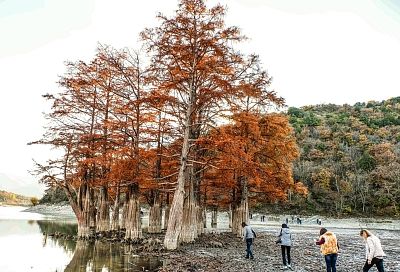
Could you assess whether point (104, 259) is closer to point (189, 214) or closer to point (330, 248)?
point (189, 214)

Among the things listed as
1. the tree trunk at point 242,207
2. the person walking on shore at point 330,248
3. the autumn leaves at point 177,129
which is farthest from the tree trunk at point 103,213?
the person walking on shore at point 330,248

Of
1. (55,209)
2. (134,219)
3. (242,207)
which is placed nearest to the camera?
(134,219)

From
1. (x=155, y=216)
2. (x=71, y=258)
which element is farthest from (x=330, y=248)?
(x=155, y=216)

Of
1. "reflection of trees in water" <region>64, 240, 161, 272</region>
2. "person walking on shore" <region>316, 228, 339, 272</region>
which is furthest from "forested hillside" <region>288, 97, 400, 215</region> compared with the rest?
"person walking on shore" <region>316, 228, 339, 272</region>

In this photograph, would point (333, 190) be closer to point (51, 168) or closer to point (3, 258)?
point (51, 168)

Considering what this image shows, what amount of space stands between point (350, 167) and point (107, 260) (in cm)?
7464

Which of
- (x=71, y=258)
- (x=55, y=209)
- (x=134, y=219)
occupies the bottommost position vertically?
(x=55, y=209)

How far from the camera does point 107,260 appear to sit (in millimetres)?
19969

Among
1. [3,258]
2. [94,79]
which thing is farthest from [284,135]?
[3,258]

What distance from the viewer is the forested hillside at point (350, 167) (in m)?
73.7

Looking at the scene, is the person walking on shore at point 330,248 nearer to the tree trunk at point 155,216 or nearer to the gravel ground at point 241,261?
the gravel ground at point 241,261

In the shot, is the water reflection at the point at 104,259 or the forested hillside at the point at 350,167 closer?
→ the water reflection at the point at 104,259

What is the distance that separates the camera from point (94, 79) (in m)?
30.5

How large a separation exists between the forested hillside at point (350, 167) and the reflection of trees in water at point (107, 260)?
192ft
